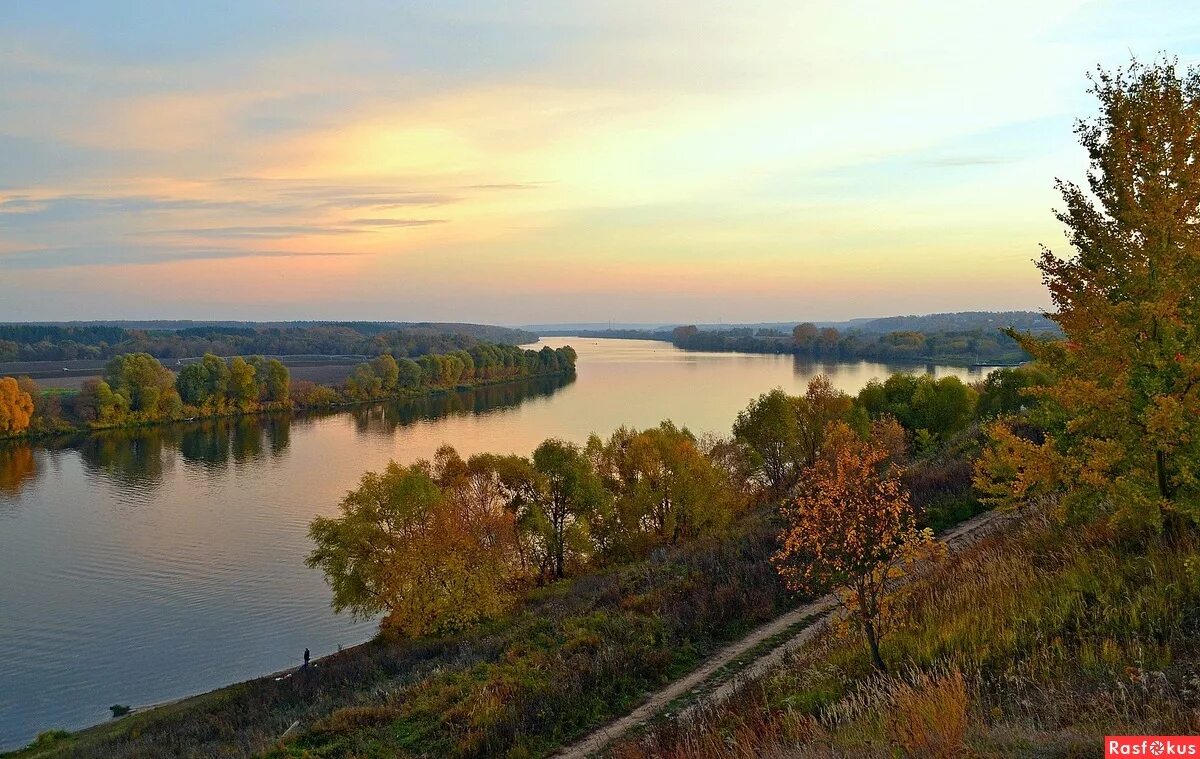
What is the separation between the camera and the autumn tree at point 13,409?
7562 centimetres

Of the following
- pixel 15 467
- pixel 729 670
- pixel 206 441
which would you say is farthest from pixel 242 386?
pixel 729 670

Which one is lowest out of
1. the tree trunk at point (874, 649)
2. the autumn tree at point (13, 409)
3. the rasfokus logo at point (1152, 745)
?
the autumn tree at point (13, 409)

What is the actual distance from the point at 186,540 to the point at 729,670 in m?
38.5

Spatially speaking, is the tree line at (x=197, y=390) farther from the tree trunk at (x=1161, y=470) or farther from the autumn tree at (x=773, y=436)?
the tree trunk at (x=1161, y=470)

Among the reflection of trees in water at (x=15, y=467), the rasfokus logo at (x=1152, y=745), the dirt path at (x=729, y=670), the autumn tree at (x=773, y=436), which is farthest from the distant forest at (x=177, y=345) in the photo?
the rasfokus logo at (x=1152, y=745)

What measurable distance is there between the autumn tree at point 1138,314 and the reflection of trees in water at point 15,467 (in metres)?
64.8

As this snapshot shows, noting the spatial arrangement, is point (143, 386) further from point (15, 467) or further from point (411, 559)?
point (411, 559)

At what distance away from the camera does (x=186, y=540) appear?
40.7m

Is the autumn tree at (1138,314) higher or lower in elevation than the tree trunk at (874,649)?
higher

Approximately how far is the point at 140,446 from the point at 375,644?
58774 mm

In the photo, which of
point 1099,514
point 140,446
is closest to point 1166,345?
point 1099,514

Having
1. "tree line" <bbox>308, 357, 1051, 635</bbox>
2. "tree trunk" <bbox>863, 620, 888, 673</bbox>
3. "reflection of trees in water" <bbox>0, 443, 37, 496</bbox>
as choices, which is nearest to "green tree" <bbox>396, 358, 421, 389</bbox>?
"reflection of trees in water" <bbox>0, 443, 37, 496</bbox>

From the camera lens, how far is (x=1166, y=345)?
9.12m

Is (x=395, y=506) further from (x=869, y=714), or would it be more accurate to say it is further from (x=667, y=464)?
(x=869, y=714)
